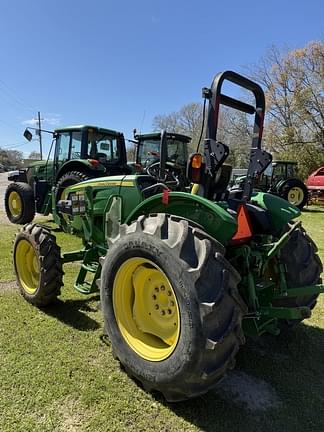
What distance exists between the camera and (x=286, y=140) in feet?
83.0

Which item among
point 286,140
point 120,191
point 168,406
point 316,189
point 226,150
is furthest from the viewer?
point 286,140

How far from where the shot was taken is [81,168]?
8609 mm

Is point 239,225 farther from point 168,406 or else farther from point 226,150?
point 168,406

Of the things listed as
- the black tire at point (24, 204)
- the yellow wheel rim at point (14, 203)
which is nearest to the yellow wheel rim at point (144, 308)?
the black tire at point (24, 204)

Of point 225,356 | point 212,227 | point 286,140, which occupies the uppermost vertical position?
point 286,140

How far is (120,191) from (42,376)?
6.27 feet

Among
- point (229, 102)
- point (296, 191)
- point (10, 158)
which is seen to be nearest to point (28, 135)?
point (229, 102)

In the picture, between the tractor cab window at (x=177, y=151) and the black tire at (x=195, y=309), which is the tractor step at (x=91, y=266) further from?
the tractor cab window at (x=177, y=151)

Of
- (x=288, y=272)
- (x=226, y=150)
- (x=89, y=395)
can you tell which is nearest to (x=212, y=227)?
(x=226, y=150)

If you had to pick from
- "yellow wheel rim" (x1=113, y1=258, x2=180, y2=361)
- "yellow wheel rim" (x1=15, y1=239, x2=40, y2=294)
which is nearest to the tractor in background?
"yellow wheel rim" (x1=15, y1=239, x2=40, y2=294)

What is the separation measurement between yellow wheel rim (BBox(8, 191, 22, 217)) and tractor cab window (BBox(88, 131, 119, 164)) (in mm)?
2532

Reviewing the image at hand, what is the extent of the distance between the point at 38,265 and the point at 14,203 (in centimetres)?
700

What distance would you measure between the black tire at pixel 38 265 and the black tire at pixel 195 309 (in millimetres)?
1547

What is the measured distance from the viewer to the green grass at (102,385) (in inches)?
91.0
